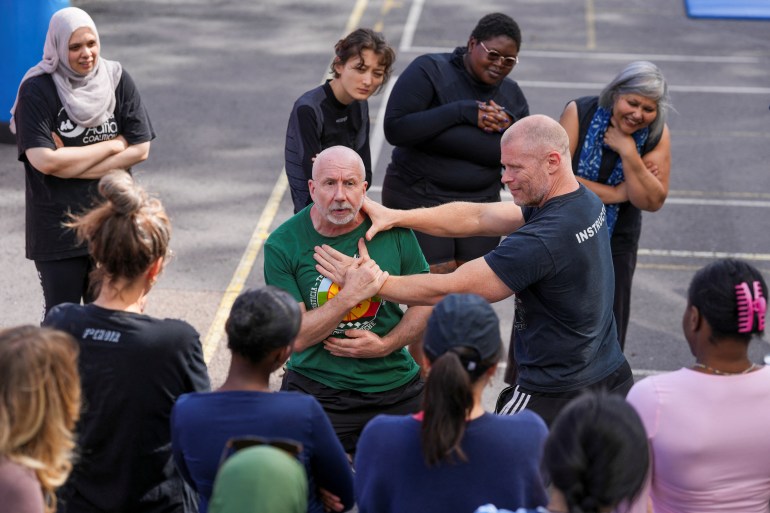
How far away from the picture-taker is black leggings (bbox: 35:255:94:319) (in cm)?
597

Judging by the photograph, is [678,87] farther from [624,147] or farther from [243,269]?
[624,147]

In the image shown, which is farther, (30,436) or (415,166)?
(415,166)

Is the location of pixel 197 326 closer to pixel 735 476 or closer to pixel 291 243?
pixel 291 243

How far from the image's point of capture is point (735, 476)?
350 cm

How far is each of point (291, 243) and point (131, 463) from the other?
1490 mm

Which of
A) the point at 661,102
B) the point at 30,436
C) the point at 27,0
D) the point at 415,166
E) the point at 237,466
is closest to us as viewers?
the point at 237,466

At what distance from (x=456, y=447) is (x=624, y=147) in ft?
10.5

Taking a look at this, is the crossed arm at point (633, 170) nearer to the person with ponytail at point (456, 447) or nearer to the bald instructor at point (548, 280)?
the bald instructor at point (548, 280)

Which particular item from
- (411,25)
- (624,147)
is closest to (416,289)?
(624,147)

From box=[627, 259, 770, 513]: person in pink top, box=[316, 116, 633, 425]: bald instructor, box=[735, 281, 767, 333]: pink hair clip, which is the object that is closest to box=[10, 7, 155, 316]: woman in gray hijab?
box=[316, 116, 633, 425]: bald instructor

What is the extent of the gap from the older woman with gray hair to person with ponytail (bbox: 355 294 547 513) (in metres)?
2.91

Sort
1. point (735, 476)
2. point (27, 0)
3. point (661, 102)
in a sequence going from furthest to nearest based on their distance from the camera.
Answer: point (27, 0)
point (661, 102)
point (735, 476)

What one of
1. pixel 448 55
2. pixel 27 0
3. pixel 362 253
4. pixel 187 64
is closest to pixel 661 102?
pixel 448 55

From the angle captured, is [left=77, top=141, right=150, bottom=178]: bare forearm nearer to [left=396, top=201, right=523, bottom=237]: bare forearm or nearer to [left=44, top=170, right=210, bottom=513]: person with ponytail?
[left=396, top=201, right=523, bottom=237]: bare forearm
